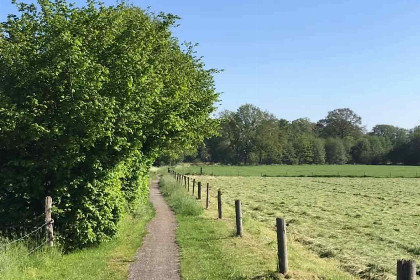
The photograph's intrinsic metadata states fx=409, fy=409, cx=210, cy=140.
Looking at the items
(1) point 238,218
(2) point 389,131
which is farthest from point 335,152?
(1) point 238,218

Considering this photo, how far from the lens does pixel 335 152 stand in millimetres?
143625

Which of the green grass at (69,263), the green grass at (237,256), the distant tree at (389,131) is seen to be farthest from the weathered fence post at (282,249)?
the distant tree at (389,131)

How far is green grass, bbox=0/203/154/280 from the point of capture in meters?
9.16

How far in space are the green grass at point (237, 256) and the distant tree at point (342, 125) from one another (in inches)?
6195

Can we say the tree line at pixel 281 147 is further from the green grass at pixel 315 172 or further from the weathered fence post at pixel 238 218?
the weathered fence post at pixel 238 218

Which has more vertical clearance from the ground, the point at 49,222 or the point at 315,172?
the point at 49,222

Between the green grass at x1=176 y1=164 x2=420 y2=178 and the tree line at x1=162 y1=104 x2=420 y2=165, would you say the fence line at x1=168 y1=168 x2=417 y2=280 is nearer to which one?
the green grass at x1=176 y1=164 x2=420 y2=178

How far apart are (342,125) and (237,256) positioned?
165 meters

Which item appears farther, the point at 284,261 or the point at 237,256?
the point at 237,256

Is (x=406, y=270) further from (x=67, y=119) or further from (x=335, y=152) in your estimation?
(x=335, y=152)

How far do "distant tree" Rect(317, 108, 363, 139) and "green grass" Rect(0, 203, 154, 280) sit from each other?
535 feet

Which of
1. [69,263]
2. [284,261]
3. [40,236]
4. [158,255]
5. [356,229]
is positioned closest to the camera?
[284,261]

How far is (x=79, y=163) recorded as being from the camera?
40.7 ft

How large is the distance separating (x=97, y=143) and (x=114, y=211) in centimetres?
258
